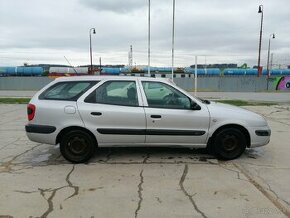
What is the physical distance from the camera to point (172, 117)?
218 inches

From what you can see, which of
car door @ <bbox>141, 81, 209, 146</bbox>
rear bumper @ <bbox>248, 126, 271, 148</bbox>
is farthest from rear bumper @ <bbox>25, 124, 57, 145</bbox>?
rear bumper @ <bbox>248, 126, 271, 148</bbox>

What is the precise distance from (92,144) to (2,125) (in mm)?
5513

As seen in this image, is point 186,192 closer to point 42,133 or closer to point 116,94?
point 116,94

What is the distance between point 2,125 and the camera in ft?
32.3

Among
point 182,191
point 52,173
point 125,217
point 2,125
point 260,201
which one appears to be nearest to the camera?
point 125,217

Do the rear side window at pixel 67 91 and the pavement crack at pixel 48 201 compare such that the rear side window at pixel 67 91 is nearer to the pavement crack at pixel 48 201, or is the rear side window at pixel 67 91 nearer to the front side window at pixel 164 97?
the front side window at pixel 164 97

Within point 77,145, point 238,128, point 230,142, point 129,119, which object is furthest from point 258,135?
point 77,145

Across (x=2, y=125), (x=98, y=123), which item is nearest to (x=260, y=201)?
(x=98, y=123)

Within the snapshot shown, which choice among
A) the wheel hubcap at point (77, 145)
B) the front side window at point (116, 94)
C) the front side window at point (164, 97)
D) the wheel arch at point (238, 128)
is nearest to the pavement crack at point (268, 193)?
the wheel arch at point (238, 128)

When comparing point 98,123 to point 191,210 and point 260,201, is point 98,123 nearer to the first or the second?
point 191,210

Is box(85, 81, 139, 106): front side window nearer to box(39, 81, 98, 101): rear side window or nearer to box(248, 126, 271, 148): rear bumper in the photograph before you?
box(39, 81, 98, 101): rear side window

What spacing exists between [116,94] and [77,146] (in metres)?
1.16

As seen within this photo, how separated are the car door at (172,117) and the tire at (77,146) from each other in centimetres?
104

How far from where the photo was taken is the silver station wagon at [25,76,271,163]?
5.51 meters
